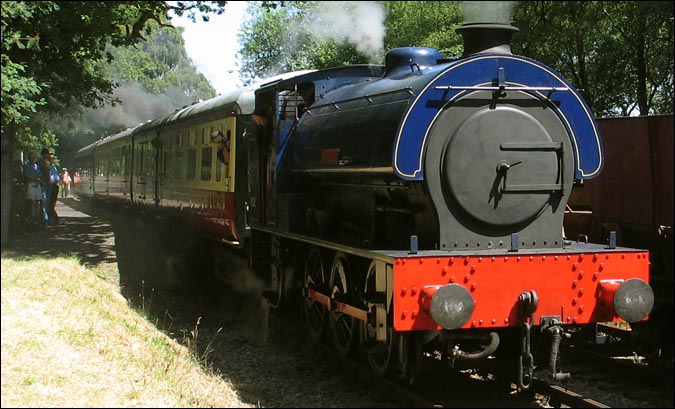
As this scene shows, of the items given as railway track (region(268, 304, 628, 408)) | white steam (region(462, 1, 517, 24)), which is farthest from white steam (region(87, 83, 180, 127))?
railway track (region(268, 304, 628, 408))

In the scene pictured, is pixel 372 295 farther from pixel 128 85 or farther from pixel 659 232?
pixel 128 85

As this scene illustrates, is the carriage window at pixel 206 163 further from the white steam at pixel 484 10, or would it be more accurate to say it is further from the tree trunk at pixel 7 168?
the white steam at pixel 484 10

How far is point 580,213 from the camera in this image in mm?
8250

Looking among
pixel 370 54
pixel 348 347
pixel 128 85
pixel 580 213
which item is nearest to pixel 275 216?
pixel 348 347

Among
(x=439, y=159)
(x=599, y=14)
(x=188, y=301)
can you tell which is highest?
(x=599, y=14)

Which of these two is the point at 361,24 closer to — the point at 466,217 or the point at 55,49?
the point at 55,49

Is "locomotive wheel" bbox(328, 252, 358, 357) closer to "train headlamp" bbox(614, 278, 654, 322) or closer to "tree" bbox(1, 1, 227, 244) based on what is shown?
"train headlamp" bbox(614, 278, 654, 322)

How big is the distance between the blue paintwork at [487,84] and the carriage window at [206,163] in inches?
216

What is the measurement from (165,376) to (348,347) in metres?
1.93

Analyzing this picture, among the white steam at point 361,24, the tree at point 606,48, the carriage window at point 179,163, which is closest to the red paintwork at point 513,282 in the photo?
the white steam at point 361,24

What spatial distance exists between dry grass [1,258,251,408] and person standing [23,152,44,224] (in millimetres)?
1595

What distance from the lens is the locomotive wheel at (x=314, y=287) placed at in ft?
23.1

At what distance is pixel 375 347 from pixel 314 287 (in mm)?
1484

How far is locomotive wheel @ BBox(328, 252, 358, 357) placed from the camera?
625 centimetres
